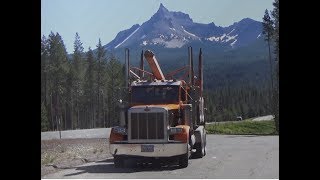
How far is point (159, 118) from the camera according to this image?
15.4 m

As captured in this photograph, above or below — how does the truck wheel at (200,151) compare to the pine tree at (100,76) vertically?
below

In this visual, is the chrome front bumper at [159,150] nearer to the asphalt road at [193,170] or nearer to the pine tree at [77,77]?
the asphalt road at [193,170]

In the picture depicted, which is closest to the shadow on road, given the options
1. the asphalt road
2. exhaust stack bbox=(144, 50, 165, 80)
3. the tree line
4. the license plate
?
the asphalt road

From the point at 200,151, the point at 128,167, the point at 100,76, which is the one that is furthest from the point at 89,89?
the point at 128,167

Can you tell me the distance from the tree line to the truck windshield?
6667 centimetres

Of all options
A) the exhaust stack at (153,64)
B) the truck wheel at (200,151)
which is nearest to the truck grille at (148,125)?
the truck wheel at (200,151)

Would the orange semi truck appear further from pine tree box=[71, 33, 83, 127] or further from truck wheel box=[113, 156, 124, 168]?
pine tree box=[71, 33, 83, 127]

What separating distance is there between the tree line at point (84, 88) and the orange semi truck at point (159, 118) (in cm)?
6488

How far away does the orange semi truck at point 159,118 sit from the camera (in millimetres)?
15352

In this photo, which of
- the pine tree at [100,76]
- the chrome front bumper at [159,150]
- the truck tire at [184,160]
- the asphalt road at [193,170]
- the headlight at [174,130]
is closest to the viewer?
the asphalt road at [193,170]
